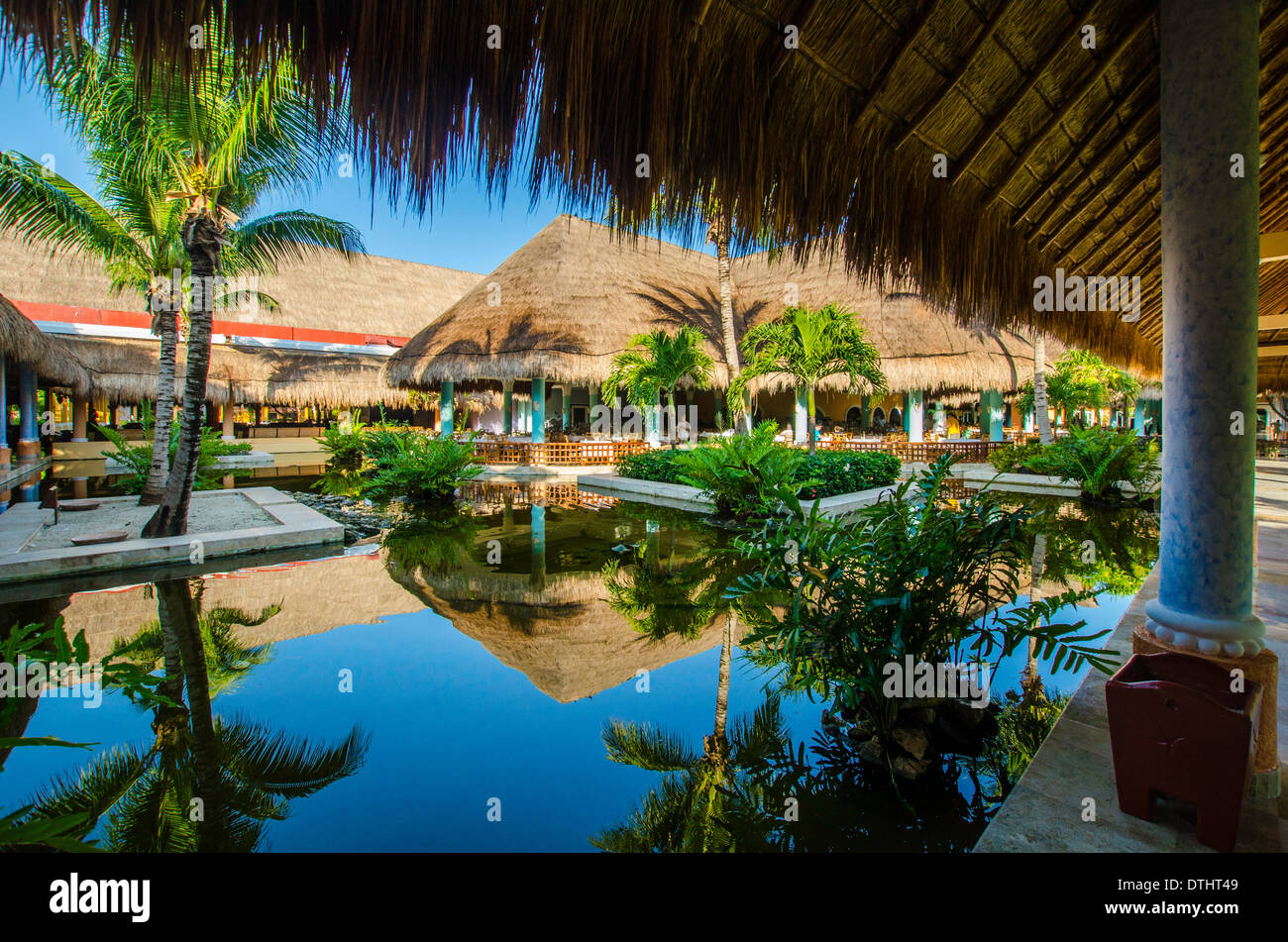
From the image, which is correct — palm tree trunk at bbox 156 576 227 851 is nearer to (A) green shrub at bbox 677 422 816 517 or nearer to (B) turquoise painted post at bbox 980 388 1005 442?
(A) green shrub at bbox 677 422 816 517

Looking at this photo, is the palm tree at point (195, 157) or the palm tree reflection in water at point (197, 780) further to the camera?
the palm tree at point (195, 157)

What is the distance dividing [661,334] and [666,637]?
10615mm

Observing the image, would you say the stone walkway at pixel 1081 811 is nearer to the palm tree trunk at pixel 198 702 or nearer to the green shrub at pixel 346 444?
the palm tree trunk at pixel 198 702

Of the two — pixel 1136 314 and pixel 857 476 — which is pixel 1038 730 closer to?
pixel 1136 314

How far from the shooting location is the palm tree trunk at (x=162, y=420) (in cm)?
847

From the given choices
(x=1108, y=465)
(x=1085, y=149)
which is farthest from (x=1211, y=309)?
(x=1108, y=465)

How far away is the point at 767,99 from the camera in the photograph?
2342 mm

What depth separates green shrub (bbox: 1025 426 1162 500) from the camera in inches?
384

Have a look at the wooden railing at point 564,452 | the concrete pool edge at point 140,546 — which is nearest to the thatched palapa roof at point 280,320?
the wooden railing at point 564,452

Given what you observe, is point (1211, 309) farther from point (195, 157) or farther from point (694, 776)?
point (195, 157)

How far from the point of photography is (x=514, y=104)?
6.44ft

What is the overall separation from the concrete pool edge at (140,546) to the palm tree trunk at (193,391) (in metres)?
0.31

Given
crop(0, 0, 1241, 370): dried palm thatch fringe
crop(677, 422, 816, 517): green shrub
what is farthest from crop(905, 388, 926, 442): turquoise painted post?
crop(0, 0, 1241, 370): dried palm thatch fringe

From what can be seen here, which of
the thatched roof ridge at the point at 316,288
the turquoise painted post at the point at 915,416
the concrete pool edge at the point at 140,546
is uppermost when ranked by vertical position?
the thatched roof ridge at the point at 316,288
